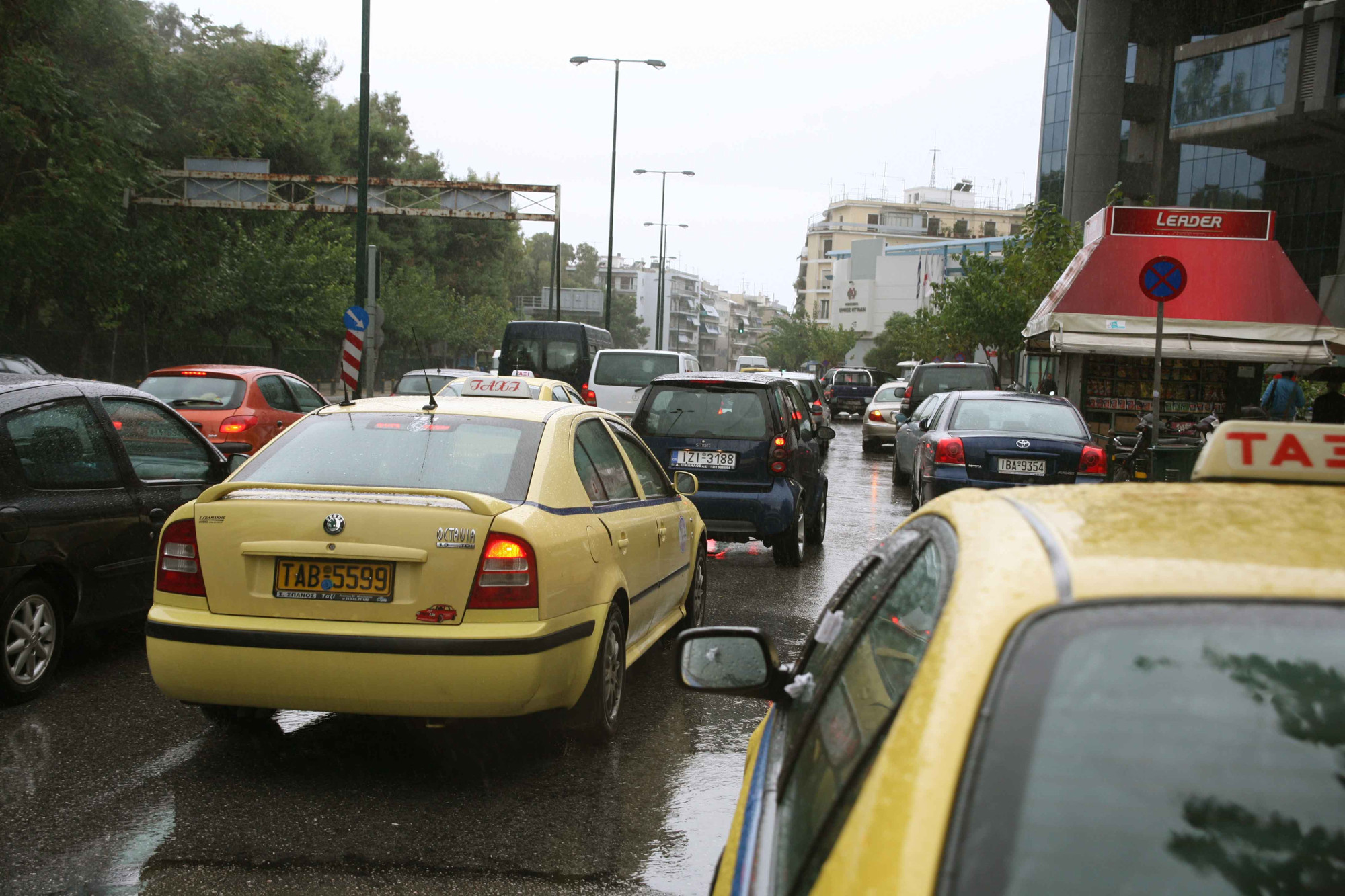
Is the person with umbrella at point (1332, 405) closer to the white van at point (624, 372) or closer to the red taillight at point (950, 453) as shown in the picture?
the red taillight at point (950, 453)

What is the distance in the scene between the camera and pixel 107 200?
2684cm

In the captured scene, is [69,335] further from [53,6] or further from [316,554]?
[316,554]

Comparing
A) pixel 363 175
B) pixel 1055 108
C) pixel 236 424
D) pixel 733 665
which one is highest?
pixel 1055 108

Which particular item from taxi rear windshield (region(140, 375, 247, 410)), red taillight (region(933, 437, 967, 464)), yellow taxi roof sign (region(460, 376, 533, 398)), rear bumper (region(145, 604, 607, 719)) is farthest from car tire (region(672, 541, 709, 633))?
taxi rear windshield (region(140, 375, 247, 410))

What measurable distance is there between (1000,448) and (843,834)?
10.7 metres

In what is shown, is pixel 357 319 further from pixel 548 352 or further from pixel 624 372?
pixel 548 352

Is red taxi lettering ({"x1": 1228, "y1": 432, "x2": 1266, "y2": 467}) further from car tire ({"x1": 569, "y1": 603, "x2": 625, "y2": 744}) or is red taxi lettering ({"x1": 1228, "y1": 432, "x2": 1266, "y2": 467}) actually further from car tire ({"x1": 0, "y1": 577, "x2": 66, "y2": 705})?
car tire ({"x1": 0, "y1": 577, "x2": 66, "y2": 705})

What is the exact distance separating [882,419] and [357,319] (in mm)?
11774

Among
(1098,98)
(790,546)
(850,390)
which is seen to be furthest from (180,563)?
(1098,98)

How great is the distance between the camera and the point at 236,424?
42.2 ft

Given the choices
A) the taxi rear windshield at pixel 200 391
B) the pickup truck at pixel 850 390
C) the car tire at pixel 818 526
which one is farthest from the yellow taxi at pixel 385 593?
the pickup truck at pixel 850 390

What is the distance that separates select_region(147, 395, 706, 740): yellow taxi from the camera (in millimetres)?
4457

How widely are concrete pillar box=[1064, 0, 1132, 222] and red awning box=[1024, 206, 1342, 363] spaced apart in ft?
79.0

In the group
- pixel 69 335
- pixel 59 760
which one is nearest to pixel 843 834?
pixel 59 760
